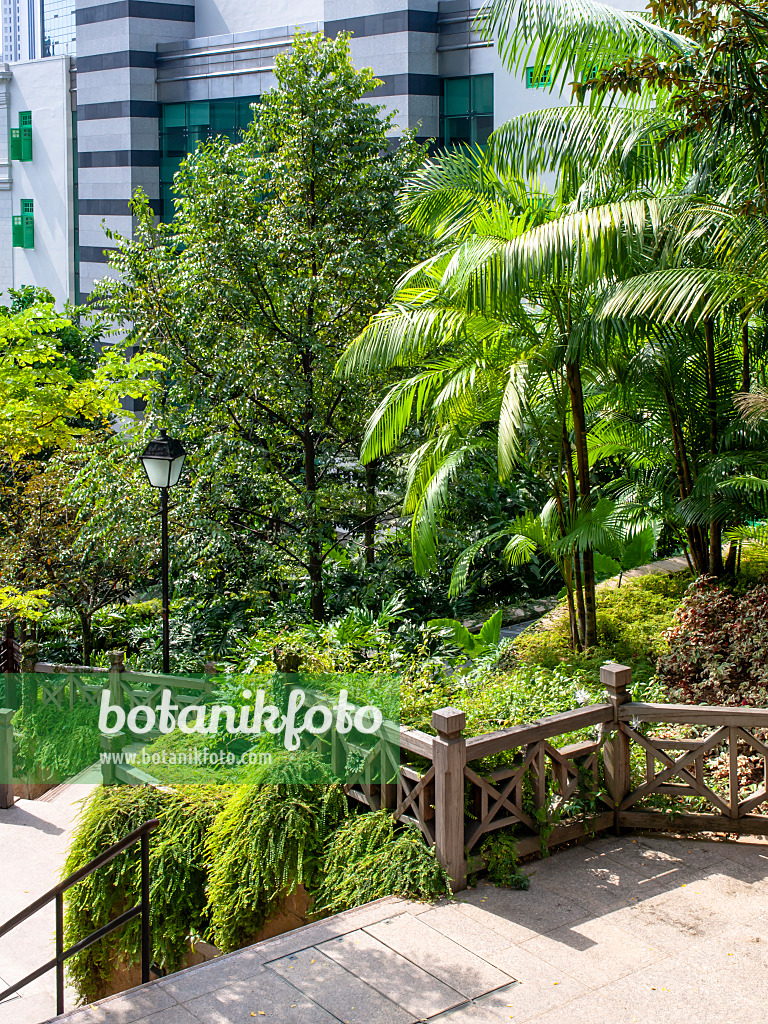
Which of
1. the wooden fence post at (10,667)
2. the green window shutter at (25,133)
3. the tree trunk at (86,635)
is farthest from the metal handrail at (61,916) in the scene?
the green window shutter at (25,133)

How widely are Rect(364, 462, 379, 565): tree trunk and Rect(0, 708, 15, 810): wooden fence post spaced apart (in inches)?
193

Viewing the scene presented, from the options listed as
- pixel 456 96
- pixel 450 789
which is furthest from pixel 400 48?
pixel 450 789

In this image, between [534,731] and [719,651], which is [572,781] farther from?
[719,651]

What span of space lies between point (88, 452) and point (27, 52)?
470 feet

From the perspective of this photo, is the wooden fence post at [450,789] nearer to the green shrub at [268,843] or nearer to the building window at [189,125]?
the green shrub at [268,843]

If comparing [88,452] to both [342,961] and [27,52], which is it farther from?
[27,52]

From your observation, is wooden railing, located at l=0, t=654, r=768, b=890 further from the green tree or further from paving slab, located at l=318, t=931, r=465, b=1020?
the green tree

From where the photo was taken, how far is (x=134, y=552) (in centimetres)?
1205

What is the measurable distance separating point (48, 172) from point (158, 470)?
33.0 meters

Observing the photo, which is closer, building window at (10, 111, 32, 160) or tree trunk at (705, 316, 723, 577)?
tree trunk at (705, 316, 723, 577)

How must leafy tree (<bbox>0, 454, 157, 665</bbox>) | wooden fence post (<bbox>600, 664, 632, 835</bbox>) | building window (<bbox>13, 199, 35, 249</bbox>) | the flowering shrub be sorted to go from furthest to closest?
building window (<bbox>13, 199, 35, 249</bbox>) → leafy tree (<bbox>0, 454, 157, 665</bbox>) → the flowering shrub → wooden fence post (<bbox>600, 664, 632, 835</bbox>)

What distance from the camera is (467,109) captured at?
27.0 meters

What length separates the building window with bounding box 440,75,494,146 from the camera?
2666 centimetres

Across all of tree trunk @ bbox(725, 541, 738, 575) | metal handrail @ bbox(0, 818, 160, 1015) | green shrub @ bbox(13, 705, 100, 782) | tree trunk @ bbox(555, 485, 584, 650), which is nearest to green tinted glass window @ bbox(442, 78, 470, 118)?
tree trunk @ bbox(725, 541, 738, 575)
